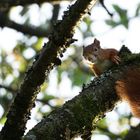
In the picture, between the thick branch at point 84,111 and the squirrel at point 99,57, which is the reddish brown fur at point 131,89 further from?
the squirrel at point 99,57

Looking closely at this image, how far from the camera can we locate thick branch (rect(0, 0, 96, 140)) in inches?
65.3

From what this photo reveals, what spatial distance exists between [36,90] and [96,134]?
223 centimetres

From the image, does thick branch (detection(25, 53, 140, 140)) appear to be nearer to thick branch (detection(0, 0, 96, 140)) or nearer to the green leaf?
thick branch (detection(0, 0, 96, 140))

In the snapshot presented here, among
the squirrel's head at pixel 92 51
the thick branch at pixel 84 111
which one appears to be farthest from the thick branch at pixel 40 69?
the squirrel's head at pixel 92 51

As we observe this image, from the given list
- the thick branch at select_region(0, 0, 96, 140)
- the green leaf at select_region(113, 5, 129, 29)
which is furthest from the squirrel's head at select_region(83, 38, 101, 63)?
the thick branch at select_region(0, 0, 96, 140)

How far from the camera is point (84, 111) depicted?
2.05 meters

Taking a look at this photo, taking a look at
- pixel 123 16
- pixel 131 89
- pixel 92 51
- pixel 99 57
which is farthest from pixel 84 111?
pixel 123 16

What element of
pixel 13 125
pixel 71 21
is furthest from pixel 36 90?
pixel 71 21

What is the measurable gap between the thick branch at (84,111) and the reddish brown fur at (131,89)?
2cm

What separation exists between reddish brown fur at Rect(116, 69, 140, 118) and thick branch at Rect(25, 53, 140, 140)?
0.02 metres

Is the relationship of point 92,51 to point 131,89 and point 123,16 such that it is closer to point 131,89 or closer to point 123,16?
point 123,16

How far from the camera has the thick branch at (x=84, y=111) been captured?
1924 mm

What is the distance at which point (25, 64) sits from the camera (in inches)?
191

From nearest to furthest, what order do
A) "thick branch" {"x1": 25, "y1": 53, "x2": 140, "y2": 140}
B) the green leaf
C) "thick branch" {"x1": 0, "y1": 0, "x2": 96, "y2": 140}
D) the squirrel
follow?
1. "thick branch" {"x1": 0, "y1": 0, "x2": 96, "y2": 140}
2. "thick branch" {"x1": 25, "y1": 53, "x2": 140, "y2": 140}
3. the squirrel
4. the green leaf
